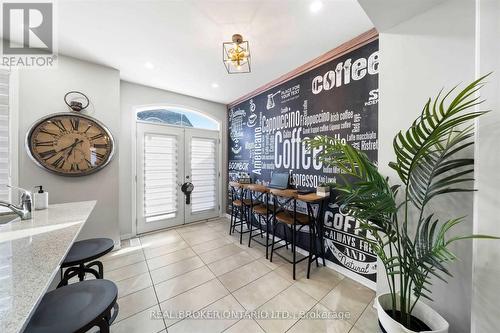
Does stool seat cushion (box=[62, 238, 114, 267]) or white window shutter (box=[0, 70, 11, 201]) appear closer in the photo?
stool seat cushion (box=[62, 238, 114, 267])

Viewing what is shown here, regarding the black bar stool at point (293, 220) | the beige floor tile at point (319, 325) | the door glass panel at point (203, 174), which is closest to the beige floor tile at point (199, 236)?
the door glass panel at point (203, 174)

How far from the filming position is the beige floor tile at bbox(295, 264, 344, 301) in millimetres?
1955

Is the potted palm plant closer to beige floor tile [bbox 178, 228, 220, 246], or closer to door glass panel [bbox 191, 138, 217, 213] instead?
beige floor tile [bbox 178, 228, 220, 246]

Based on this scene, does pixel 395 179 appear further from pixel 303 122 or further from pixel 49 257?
pixel 49 257

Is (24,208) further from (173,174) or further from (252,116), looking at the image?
(252,116)

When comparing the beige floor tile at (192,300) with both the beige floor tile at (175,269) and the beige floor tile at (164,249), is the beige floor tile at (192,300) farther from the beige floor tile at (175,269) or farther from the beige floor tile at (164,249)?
the beige floor tile at (164,249)

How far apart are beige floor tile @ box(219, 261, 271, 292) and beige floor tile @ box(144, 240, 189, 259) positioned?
109 centimetres

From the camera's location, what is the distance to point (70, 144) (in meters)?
2.46

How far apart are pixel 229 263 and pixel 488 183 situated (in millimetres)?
2521

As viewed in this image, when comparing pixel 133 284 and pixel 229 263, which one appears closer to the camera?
pixel 133 284

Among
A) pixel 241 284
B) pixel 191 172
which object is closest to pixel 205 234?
pixel 191 172

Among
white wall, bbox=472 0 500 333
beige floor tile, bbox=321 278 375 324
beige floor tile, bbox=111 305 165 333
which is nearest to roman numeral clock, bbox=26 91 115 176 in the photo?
beige floor tile, bbox=111 305 165 333

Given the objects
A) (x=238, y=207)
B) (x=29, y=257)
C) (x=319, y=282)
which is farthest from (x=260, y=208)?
(x=29, y=257)

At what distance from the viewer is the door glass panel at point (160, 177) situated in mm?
3432
